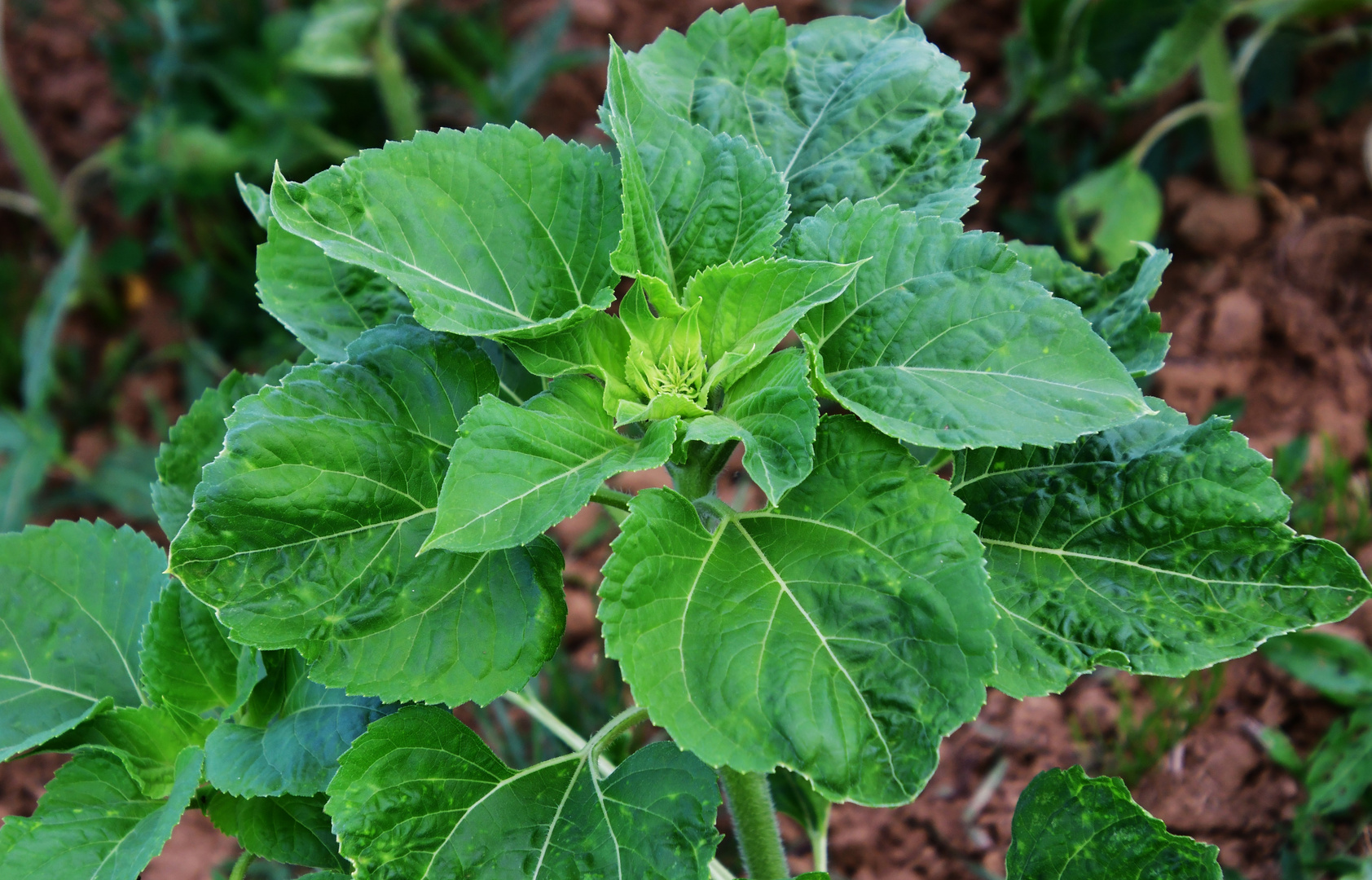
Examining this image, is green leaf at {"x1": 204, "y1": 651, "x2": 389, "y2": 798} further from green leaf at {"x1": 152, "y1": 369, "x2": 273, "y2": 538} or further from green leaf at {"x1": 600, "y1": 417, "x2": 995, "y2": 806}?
green leaf at {"x1": 600, "y1": 417, "x2": 995, "y2": 806}

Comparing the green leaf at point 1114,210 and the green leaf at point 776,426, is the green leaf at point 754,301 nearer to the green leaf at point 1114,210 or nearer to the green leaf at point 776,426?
the green leaf at point 776,426

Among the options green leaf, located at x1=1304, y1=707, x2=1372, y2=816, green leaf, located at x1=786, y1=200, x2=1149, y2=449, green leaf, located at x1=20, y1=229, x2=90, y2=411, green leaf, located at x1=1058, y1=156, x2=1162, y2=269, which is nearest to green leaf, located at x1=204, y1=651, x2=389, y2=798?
green leaf, located at x1=786, y1=200, x2=1149, y2=449

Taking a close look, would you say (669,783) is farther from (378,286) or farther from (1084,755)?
(1084,755)

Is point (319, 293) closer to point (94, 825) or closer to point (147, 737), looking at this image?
point (147, 737)

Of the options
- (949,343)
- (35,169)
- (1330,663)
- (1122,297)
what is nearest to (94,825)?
(949,343)

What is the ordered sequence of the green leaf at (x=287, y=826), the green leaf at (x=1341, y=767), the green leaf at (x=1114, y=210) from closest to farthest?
the green leaf at (x=287, y=826) < the green leaf at (x=1341, y=767) < the green leaf at (x=1114, y=210)

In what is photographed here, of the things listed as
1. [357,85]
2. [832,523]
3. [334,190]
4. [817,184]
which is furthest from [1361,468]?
[357,85]

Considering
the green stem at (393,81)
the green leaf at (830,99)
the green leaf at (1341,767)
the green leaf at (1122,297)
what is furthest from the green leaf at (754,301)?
the green stem at (393,81)
